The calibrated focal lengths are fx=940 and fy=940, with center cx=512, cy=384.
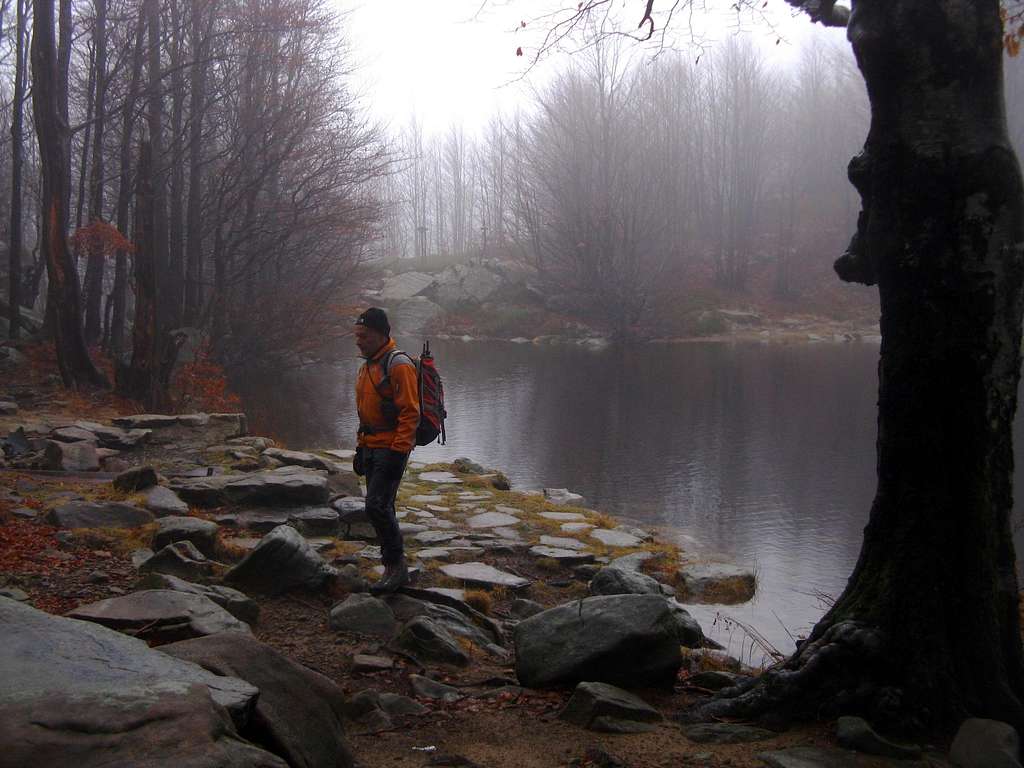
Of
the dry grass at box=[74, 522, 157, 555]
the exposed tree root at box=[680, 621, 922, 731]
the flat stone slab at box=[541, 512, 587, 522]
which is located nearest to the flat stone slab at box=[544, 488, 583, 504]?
the flat stone slab at box=[541, 512, 587, 522]

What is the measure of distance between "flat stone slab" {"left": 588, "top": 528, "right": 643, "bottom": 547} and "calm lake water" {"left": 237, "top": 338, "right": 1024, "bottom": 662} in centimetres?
86

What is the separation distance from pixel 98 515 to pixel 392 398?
8.39 feet

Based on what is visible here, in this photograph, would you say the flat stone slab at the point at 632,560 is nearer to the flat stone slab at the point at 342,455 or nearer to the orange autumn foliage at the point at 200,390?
the flat stone slab at the point at 342,455

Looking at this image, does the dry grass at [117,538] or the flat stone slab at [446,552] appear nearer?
the dry grass at [117,538]

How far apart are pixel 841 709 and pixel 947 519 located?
3.01ft

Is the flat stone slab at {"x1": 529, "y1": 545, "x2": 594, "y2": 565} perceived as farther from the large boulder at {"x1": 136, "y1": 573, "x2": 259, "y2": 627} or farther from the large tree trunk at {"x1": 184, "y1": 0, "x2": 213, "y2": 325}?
the large tree trunk at {"x1": 184, "y1": 0, "x2": 213, "y2": 325}

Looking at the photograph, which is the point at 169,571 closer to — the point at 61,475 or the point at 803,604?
the point at 61,475

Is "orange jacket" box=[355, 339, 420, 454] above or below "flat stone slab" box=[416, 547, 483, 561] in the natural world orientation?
above

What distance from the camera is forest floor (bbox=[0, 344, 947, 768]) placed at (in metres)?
3.70

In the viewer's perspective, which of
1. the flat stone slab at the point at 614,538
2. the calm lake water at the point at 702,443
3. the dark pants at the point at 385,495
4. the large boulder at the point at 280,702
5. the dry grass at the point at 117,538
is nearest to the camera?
the large boulder at the point at 280,702

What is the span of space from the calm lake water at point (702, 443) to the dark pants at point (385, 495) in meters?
Answer: 2.46

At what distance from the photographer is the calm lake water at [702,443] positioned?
9414 mm

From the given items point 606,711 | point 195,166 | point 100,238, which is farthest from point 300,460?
point 195,166

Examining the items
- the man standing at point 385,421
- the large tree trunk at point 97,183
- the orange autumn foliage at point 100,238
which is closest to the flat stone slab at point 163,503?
the man standing at point 385,421
